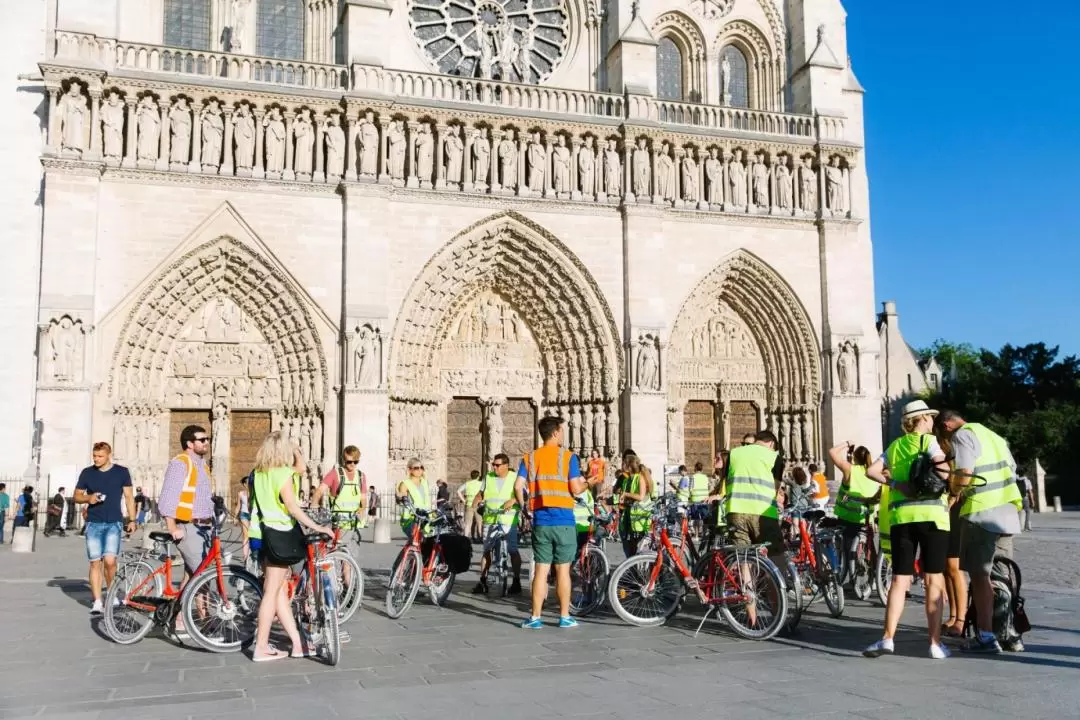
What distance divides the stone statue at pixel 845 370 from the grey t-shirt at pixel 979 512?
15.9m

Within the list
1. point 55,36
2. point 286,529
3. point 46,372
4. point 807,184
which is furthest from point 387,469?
point 286,529

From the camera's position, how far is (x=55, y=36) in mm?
17750

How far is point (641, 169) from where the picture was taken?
818 inches

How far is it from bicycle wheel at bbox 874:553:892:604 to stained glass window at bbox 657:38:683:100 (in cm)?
1700

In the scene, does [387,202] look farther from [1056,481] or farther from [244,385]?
[1056,481]

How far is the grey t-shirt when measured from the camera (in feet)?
19.9

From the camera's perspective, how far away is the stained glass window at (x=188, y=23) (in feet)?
65.8

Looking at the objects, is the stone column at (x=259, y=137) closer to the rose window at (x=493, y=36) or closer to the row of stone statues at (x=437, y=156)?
the row of stone statues at (x=437, y=156)

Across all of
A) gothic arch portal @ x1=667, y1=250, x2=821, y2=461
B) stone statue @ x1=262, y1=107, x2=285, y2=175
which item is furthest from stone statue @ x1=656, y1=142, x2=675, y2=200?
stone statue @ x1=262, y1=107, x2=285, y2=175

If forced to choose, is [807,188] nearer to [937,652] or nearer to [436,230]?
[436,230]

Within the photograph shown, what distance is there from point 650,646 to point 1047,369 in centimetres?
2986

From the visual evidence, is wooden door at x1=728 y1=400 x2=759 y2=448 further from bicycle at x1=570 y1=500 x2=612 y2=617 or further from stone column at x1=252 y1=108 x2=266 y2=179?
bicycle at x1=570 y1=500 x2=612 y2=617

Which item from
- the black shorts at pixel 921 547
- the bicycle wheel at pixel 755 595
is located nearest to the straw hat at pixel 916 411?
the black shorts at pixel 921 547

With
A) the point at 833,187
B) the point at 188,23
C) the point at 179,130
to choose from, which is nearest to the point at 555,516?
the point at 179,130
